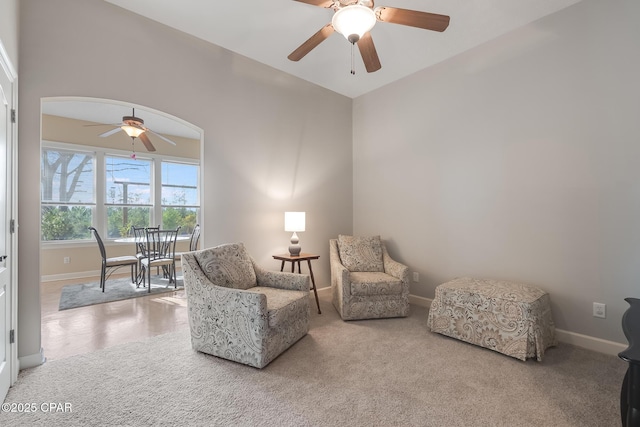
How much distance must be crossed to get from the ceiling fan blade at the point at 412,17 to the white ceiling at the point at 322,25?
2.42ft

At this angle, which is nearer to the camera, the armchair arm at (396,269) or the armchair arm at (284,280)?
the armchair arm at (284,280)

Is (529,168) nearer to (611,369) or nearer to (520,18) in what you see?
(520,18)

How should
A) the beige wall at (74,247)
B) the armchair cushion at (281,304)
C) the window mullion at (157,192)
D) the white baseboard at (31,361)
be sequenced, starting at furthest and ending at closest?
the window mullion at (157,192) < the beige wall at (74,247) < the armchair cushion at (281,304) < the white baseboard at (31,361)

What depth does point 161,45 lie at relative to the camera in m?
2.99

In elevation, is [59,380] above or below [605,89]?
below

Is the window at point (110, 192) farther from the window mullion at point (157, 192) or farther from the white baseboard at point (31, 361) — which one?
the white baseboard at point (31, 361)

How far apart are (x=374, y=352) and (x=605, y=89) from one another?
9.62ft

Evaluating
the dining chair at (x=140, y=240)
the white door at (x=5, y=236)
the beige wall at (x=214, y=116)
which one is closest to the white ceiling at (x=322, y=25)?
the beige wall at (x=214, y=116)

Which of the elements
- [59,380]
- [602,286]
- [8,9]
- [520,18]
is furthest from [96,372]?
[520,18]

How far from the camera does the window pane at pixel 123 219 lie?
6.11m

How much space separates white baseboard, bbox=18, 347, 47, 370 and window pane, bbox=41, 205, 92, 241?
421 centimetres

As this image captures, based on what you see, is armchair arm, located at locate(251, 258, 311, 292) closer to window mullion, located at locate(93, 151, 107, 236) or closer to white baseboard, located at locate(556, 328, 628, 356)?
white baseboard, located at locate(556, 328, 628, 356)

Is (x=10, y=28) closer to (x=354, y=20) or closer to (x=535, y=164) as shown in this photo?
(x=354, y=20)

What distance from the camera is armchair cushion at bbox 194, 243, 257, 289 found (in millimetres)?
2684
